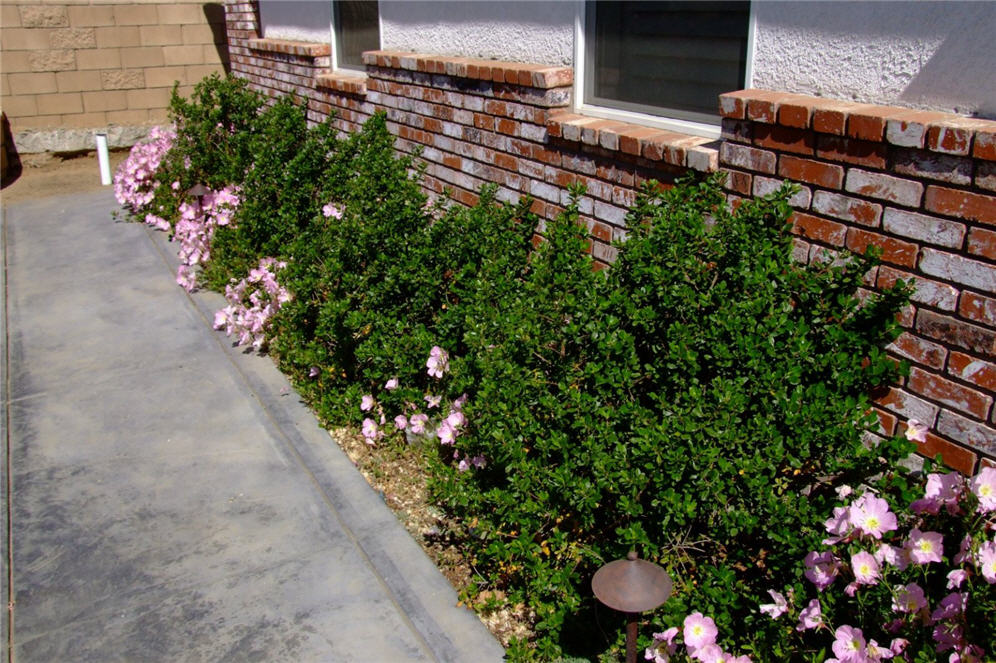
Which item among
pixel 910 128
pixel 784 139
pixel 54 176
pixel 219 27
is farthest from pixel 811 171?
pixel 219 27

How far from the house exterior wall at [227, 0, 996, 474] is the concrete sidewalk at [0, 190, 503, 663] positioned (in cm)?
163

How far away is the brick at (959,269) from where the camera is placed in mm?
2400

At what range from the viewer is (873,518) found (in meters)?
2.31

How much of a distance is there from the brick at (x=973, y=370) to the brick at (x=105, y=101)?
1073 cm

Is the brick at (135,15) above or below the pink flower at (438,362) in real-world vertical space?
above

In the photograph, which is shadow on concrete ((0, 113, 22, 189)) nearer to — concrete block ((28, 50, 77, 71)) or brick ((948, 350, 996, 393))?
concrete block ((28, 50, 77, 71))

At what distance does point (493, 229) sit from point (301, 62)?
13.1ft

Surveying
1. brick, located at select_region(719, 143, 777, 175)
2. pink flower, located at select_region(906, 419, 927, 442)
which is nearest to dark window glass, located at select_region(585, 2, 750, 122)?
brick, located at select_region(719, 143, 777, 175)

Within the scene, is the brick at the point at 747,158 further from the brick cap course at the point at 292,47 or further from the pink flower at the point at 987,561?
the brick cap course at the point at 292,47

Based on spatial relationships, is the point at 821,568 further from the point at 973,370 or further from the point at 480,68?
the point at 480,68

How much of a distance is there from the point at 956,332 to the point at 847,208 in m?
0.51

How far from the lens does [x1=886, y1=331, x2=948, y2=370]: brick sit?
2583 millimetres

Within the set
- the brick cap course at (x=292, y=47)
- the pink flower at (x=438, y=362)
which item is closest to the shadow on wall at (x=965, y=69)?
the pink flower at (x=438, y=362)

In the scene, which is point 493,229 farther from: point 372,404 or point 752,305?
point 752,305
